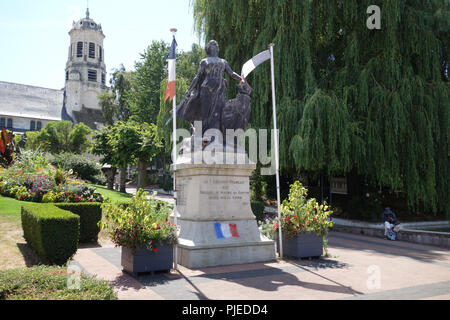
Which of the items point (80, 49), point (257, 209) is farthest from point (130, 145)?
point (80, 49)

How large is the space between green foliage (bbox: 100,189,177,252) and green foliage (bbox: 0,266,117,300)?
82.0 inches

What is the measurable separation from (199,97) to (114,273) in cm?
482

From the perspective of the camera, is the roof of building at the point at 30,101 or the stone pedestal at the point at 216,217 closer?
the stone pedestal at the point at 216,217

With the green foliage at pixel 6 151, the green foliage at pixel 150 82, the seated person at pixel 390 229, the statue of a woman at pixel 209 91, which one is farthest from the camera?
the green foliage at pixel 150 82

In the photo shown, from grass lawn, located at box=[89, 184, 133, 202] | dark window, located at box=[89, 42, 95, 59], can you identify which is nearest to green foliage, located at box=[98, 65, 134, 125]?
dark window, located at box=[89, 42, 95, 59]

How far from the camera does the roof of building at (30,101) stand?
6519 cm

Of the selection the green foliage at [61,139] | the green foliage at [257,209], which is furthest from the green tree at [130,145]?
the green foliage at [61,139]

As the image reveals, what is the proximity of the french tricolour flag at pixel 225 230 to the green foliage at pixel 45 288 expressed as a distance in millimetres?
3995

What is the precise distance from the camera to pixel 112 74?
57375 mm

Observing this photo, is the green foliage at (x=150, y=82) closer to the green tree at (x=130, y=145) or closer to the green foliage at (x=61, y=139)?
the green foliage at (x=61, y=139)

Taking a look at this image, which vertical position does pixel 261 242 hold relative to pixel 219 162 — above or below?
below

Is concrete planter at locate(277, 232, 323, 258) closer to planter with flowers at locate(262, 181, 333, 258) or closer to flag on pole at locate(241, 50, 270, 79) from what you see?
planter with flowers at locate(262, 181, 333, 258)
